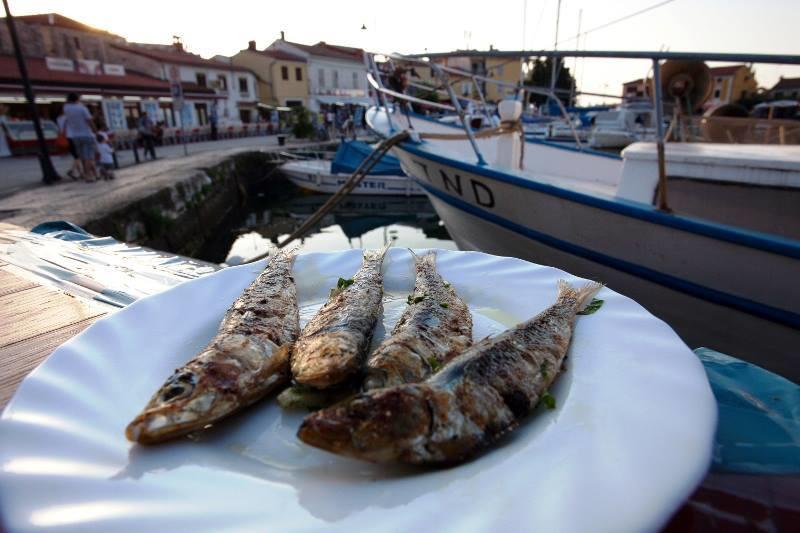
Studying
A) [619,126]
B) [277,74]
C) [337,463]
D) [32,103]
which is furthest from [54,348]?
[277,74]

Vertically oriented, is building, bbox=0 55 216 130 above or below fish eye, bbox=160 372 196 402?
above

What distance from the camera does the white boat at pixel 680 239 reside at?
158 inches

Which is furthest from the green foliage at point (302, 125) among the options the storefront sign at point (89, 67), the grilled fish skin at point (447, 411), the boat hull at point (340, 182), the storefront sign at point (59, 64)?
the grilled fish skin at point (447, 411)

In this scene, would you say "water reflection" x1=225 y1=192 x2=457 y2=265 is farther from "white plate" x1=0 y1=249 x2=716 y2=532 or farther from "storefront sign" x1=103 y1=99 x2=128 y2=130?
"storefront sign" x1=103 y1=99 x2=128 y2=130

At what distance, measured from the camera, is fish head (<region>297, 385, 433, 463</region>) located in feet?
4.02

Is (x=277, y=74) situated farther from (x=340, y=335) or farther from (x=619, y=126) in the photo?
(x=340, y=335)

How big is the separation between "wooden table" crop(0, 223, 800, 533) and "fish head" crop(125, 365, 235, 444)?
0.74 metres

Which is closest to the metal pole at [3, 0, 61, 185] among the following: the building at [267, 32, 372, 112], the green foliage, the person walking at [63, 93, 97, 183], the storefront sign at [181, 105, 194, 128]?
the person walking at [63, 93, 97, 183]

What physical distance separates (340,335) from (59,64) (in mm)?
37227

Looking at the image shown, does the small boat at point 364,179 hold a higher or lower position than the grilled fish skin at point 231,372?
lower

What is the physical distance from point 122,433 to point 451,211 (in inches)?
270

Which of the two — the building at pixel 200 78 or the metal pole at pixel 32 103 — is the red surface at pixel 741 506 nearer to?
the metal pole at pixel 32 103

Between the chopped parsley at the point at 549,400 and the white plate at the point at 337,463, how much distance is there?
0.10 feet

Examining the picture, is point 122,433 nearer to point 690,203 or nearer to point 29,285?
point 29,285
